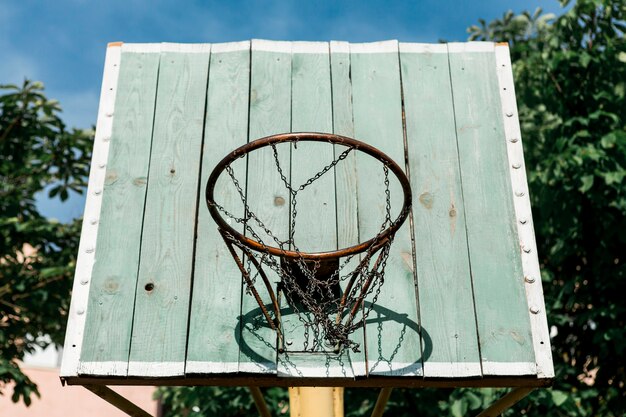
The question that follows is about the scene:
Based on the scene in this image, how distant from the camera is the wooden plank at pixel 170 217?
12.2 ft

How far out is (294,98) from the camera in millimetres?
4586

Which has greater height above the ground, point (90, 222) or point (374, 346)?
point (90, 222)

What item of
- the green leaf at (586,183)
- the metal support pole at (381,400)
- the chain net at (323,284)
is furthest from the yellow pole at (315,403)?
the green leaf at (586,183)

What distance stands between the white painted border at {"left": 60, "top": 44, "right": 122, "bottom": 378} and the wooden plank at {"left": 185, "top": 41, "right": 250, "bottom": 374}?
497 millimetres

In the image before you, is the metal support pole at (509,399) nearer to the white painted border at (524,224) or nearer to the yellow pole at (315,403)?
the white painted border at (524,224)

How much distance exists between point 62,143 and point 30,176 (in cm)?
47

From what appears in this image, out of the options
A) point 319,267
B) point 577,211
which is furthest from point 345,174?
point 577,211

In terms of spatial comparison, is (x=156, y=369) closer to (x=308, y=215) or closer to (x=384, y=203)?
(x=308, y=215)

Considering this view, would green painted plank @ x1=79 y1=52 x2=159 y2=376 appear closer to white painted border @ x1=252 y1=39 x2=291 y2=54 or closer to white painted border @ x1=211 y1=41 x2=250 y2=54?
white painted border @ x1=211 y1=41 x2=250 y2=54

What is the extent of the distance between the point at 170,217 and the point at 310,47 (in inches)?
53.6

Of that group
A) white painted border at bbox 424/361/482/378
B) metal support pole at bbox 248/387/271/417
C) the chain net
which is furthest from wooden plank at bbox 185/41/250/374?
metal support pole at bbox 248/387/271/417

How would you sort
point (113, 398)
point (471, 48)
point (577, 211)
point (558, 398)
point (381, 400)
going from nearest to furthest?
point (113, 398)
point (381, 400)
point (471, 48)
point (558, 398)
point (577, 211)

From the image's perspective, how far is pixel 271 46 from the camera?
4844mm

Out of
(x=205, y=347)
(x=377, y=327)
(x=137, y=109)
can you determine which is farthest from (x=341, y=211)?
(x=137, y=109)
